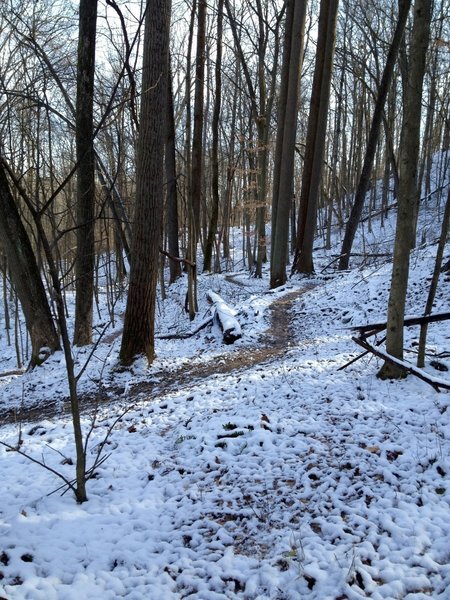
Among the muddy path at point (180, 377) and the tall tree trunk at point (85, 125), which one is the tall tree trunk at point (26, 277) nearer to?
the tall tree trunk at point (85, 125)

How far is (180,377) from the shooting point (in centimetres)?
682

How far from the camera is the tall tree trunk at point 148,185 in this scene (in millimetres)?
6266

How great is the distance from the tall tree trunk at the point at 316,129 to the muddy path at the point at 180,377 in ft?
19.1

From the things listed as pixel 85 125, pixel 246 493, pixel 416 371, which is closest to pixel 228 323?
pixel 416 371

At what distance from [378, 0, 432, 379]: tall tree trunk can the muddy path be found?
8.30 ft

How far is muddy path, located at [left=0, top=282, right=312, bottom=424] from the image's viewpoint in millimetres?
6055

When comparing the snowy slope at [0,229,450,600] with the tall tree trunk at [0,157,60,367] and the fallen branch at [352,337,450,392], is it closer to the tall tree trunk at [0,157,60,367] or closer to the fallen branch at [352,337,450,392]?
the fallen branch at [352,337,450,392]

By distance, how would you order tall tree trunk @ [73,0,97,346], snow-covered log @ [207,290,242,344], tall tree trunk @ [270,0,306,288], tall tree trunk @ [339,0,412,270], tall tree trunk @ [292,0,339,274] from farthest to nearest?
tall tree trunk @ [292,0,339,274] < tall tree trunk @ [270,0,306,288] < tall tree trunk @ [339,0,412,270] < snow-covered log @ [207,290,242,344] < tall tree trunk @ [73,0,97,346]

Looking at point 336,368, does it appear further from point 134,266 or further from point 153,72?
point 153,72

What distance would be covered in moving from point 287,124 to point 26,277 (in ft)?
28.3

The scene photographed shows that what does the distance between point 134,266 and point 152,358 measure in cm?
164

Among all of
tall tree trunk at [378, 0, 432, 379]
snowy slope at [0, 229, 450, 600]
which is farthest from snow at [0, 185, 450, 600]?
tall tree trunk at [378, 0, 432, 379]

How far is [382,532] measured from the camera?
285cm

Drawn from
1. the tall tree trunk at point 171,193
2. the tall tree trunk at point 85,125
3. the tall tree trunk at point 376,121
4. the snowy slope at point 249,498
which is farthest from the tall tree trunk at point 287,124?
the snowy slope at point 249,498
